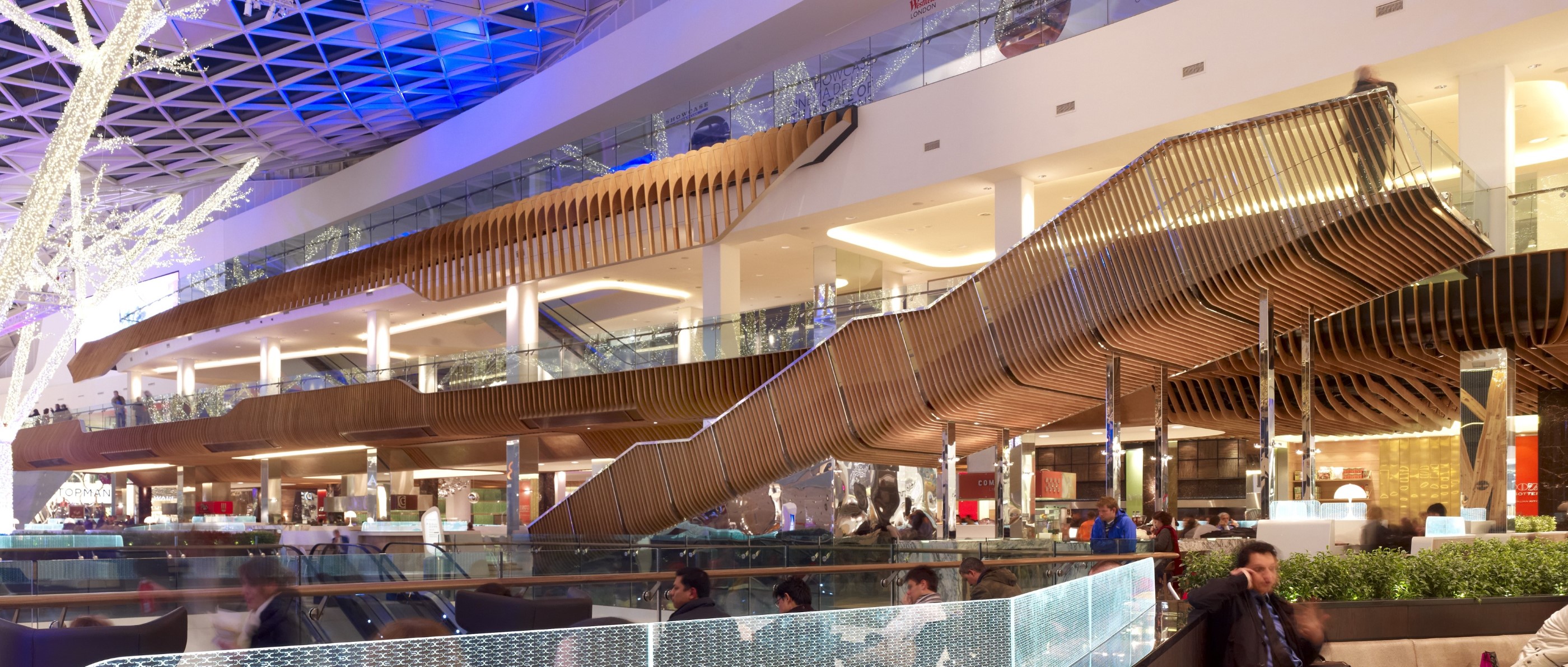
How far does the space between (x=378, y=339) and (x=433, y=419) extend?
652 centimetres

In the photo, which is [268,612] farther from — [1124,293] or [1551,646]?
[1124,293]

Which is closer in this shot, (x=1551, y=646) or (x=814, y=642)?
(x=814, y=642)

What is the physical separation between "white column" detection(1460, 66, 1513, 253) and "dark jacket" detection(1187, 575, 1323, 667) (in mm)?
10861

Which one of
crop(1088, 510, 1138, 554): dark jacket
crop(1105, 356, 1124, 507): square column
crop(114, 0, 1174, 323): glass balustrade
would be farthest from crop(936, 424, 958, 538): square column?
crop(114, 0, 1174, 323): glass balustrade

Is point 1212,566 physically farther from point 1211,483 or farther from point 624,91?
point 1211,483

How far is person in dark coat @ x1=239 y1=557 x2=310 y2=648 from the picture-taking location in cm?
537

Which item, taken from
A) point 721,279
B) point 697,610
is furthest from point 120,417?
point 697,610

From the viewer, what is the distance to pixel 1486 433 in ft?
46.4

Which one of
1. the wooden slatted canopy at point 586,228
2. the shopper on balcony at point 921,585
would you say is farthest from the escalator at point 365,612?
the wooden slatted canopy at point 586,228

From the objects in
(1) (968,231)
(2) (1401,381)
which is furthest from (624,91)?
(2) (1401,381)

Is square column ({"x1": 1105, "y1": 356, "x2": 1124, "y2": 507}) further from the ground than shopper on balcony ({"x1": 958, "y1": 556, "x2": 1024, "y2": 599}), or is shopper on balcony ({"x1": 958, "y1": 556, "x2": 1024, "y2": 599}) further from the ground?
square column ({"x1": 1105, "y1": 356, "x2": 1124, "y2": 507})

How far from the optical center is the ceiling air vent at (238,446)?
32.0m

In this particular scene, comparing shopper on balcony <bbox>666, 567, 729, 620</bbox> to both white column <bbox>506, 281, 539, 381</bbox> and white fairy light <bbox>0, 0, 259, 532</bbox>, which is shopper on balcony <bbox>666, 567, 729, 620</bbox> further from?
white column <bbox>506, 281, 539, 381</bbox>

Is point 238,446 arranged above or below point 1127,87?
below
